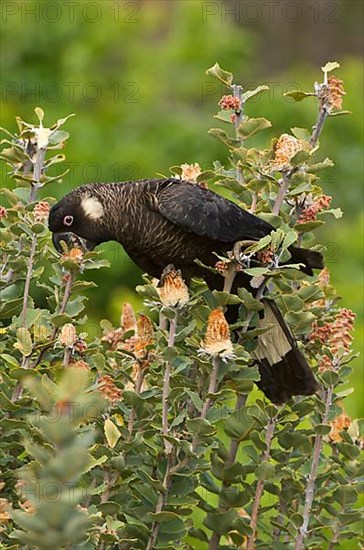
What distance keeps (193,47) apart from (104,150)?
1.62m

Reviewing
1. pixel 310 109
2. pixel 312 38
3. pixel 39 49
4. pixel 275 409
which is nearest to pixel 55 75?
pixel 39 49

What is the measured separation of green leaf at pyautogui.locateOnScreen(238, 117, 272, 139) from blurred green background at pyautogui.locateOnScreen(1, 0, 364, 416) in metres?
2.89

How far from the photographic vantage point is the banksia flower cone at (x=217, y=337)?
155 cm

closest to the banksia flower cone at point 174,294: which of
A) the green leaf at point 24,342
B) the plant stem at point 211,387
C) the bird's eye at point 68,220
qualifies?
the plant stem at point 211,387

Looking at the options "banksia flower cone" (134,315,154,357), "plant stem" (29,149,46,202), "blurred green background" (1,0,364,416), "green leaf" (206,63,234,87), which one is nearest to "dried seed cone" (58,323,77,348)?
"banksia flower cone" (134,315,154,357)

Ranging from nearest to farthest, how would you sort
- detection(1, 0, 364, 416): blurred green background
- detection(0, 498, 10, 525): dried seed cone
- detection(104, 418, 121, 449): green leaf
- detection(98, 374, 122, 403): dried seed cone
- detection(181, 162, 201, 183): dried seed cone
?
detection(0, 498, 10, 525): dried seed cone → detection(104, 418, 121, 449): green leaf → detection(98, 374, 122, 403): dried seed cone → detection(181, 162, 201, 183): dried seed cone → detection(1, 0, 364, 416): blurred green background

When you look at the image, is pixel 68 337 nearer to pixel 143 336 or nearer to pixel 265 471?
pixel 143 336

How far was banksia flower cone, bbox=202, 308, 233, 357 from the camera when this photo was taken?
61.1 inches

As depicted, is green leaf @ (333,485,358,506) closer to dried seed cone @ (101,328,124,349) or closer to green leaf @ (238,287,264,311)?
green leaf @ (238,287,264,311)

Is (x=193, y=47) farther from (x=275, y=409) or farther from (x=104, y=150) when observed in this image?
(x=275, y=409)

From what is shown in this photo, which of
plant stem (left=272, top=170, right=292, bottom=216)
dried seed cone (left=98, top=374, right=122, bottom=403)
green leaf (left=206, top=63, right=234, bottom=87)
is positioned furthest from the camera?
green leaf (left=206, top=63, right=234, bottom=87)

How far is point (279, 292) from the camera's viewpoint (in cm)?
188

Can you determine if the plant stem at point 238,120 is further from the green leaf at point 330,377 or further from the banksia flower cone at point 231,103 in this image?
the green leaf at point 330,377

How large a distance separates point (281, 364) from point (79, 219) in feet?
1.55
